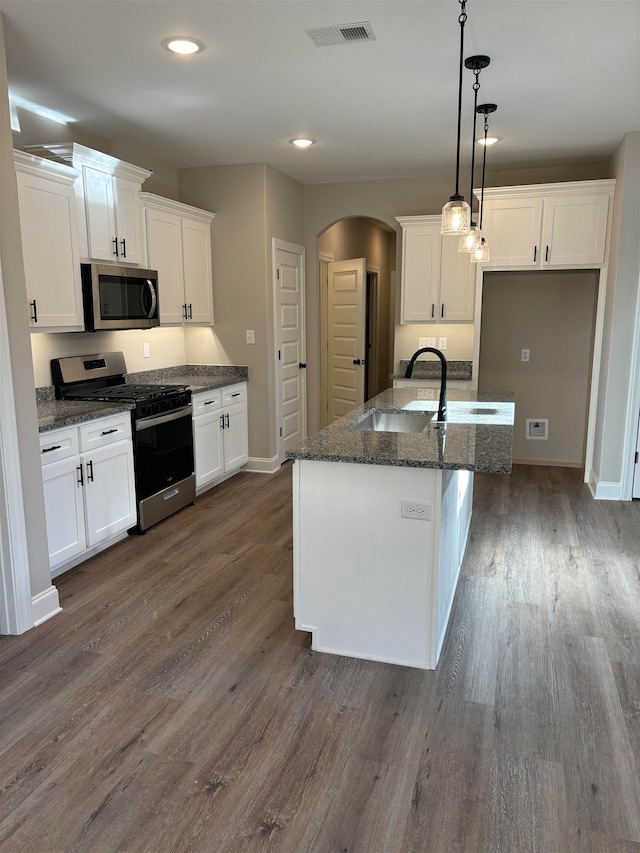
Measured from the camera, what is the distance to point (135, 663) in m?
2.62

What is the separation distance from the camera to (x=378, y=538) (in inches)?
98.0

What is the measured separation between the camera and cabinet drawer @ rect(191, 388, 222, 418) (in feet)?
15.3

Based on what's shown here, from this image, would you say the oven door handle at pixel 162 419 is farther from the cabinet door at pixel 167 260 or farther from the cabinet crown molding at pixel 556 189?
the cabinet crown molding at pixel 556 189

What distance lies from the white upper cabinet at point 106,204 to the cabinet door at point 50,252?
0.51 feet

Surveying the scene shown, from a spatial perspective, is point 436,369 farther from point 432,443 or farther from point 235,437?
point 432,443

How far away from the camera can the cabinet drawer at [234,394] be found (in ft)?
16.9

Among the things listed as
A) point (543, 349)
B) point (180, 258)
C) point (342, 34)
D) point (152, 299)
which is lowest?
point (543, 349)

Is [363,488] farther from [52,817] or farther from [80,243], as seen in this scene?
[80,243]

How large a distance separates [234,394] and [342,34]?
10.1 ft

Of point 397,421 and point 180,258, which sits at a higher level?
point 180,258

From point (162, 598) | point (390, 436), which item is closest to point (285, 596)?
point (162, 598)

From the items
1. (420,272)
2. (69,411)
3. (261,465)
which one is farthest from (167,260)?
(420,272)

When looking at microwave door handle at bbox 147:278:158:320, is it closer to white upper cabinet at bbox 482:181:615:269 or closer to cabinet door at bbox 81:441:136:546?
cabinet door at bbox 81:441:136:546

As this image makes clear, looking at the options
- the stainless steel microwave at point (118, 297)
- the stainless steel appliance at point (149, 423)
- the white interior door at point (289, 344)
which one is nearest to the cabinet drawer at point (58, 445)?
the stainless steel appliance at point (149, 423)
